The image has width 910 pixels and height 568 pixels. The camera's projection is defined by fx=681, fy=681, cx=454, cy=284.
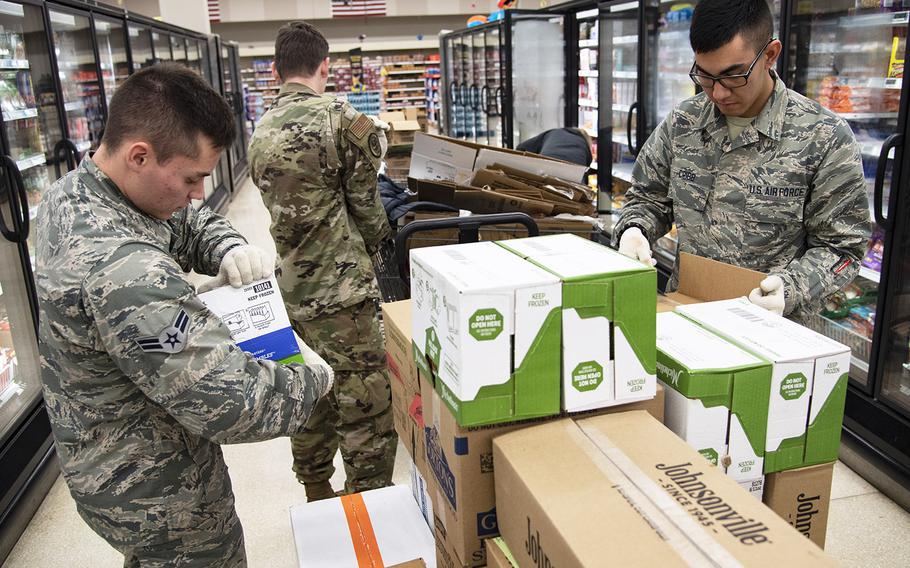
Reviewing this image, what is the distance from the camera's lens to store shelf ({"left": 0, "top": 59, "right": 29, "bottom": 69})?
3.26 meters

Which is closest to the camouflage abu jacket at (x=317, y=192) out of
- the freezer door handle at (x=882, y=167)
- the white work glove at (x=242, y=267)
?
the white work glove at (x=242, y=267)

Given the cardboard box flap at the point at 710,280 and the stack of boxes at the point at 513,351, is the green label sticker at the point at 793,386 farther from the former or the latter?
the cardboard box flap at the point at 710,280

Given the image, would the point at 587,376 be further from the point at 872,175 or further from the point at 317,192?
the point at 872,175

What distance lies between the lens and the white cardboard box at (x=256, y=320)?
59.0 inches

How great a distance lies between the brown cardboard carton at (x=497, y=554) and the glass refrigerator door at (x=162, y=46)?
7356 mm

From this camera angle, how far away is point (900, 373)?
9.73 feet

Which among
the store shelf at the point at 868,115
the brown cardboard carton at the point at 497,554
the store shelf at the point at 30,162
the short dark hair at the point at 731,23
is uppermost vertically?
the short dark hair at the point at 731,23

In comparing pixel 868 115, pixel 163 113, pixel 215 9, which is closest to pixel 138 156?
pixel 163 113

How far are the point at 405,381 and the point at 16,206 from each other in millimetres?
2324

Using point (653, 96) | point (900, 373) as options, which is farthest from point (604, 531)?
point (653, 96)

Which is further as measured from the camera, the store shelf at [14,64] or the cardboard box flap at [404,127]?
the cardboard box flap at [404,127]

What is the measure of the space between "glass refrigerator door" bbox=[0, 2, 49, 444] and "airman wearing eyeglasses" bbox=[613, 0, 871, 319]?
2.74 meters

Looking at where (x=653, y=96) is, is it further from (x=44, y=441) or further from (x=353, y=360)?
(x=44, y=441)

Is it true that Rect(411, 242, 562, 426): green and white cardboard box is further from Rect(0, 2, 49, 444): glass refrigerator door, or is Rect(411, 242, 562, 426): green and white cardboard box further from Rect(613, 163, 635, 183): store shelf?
Rect(613, 163, 635, 183): store shelf
